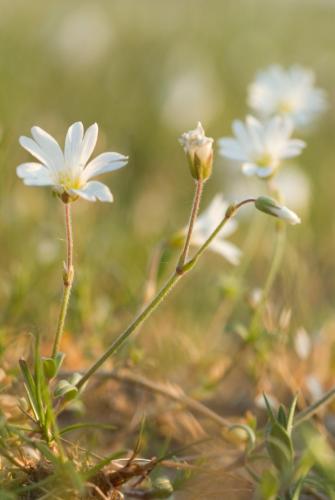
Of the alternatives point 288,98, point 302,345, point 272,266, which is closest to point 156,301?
point 272,266

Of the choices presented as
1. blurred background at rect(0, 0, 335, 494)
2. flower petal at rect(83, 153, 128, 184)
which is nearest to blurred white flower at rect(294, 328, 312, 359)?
blurred background at rect(0, 0, 335, 494)

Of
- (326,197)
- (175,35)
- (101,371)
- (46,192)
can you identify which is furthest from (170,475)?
(175,35)

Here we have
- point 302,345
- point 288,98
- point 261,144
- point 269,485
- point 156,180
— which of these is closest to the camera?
point 269,485

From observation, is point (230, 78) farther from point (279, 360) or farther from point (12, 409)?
point (12, 409)

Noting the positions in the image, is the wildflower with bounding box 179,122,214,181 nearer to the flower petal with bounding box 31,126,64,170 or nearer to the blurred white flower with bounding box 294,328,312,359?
the flower petal with bounding box 31,126,64,170

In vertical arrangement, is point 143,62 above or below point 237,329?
above

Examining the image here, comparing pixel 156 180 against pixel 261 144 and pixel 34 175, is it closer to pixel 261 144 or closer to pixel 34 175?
pixel 261 144
